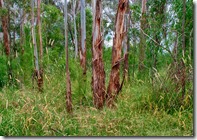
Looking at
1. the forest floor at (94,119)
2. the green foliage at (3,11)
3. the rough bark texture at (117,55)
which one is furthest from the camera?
the green foliage at (3,11)

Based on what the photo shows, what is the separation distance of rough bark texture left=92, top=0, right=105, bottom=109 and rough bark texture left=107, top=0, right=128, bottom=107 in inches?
3.2

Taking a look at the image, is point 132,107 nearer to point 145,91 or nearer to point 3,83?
point 145,91

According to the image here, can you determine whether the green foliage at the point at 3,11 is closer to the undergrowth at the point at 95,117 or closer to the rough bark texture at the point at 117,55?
the undergrowth at the point at 95,117

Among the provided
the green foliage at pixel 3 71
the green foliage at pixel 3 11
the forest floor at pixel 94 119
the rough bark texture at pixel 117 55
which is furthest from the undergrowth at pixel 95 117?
the green foliage at pixel 3 11

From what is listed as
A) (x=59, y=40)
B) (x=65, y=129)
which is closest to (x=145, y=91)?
(x=65, y=129)

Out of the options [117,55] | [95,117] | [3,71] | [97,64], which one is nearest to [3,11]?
[3,71]

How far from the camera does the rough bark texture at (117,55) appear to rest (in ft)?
10.6

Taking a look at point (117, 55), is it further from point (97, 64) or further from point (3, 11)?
point (3, 11)

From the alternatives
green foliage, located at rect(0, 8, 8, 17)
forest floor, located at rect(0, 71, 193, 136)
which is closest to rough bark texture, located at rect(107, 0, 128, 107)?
forest floor, located at rect(0, 71, 193, 136)

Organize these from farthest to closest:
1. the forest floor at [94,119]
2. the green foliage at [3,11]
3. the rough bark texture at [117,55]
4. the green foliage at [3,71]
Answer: the green foliage at [3,11] < the green foliage at [3,71] < the rough bark texture at [117,55] < the forest floor at [94,119]

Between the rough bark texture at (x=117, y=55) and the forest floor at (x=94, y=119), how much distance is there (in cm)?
25

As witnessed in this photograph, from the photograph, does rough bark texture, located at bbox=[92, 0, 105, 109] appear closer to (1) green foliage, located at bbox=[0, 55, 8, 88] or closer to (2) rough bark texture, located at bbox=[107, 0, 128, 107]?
(2) rough bark texture, located at bbox=[107, 0, 128, 107]

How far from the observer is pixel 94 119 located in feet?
8.85

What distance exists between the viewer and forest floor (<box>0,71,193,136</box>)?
252 centimetres
